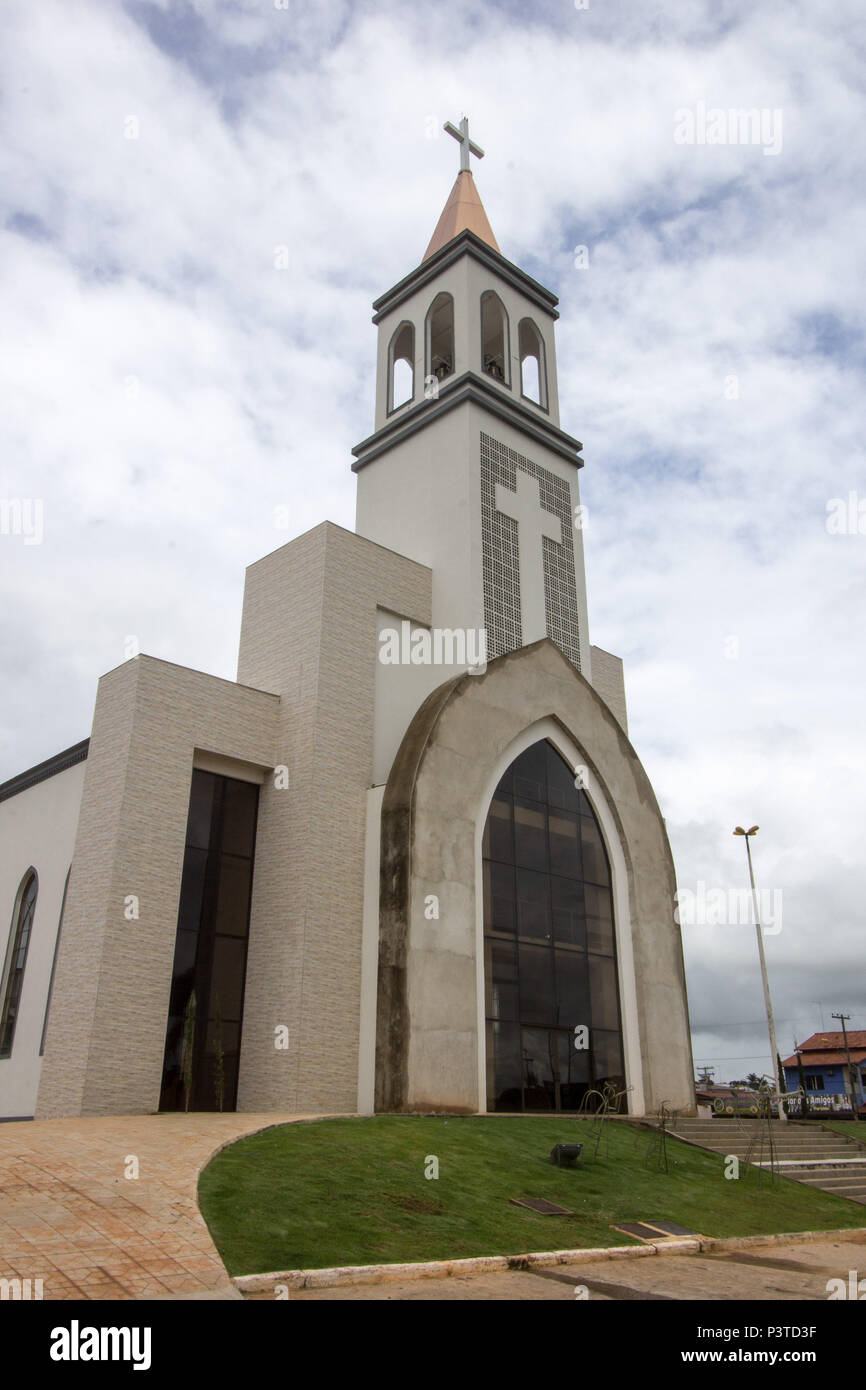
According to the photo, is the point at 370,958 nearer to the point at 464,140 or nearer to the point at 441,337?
the point at 441,337

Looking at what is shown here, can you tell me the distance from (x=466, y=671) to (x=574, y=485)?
8677 mm

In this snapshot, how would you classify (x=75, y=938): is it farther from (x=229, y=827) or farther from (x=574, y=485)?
(x=574, y=485)

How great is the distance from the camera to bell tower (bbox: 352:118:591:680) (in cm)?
2447

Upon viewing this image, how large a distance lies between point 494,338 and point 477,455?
6781 millimetres

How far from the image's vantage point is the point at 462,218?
30844mm

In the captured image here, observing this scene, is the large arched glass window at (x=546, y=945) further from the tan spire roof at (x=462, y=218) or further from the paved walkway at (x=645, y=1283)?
the tan spire roof at (x=462, y=218)

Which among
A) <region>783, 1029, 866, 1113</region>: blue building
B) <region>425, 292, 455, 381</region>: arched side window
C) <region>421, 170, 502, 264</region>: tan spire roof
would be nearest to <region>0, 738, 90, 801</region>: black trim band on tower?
<region>425, 292, 455, 381</region>: arched side window

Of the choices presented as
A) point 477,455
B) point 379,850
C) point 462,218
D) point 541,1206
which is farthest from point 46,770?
point 462,218

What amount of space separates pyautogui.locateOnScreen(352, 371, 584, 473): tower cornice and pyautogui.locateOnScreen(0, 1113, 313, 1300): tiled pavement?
18829 mm

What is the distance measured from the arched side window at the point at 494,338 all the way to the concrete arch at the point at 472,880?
31.5 ft

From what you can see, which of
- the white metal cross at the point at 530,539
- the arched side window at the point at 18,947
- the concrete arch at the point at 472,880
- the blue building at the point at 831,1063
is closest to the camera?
the concrete arch at the point at 472,880

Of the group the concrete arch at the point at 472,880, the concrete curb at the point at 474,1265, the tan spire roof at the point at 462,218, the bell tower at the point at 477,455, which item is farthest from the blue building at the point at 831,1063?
the concrete curb at the point at 474,1265

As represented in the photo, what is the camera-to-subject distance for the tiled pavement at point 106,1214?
698 centimetres

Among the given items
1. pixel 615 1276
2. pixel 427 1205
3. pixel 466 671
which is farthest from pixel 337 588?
pixel 615 1276
